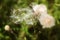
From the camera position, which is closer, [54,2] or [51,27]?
[51,27]

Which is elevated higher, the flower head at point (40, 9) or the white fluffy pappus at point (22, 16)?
the flower head at point (40, 9)

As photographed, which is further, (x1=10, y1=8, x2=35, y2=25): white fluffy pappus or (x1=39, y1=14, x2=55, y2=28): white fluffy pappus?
(x1=10, y1=8, x2=35, y2=25): white fluffy pappus

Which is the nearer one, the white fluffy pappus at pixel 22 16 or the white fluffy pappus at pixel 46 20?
the white fluffy pappus at pixel 46 20

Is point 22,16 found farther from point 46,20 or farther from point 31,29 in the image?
point 46,20

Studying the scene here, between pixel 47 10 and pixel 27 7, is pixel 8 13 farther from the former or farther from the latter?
pixel 47 10

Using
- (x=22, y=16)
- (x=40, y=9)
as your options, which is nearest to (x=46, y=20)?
(x=40, y=9)

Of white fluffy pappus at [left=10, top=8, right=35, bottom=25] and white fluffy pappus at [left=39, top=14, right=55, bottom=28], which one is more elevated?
white fluffy pappus at [left=39, top=14, right=55, bottom=28]

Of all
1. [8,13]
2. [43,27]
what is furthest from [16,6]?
[43,27]

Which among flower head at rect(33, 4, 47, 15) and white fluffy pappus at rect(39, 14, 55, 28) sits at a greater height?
flower head at rect(33, 4, 47, 15)

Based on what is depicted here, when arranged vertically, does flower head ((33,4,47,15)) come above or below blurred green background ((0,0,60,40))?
above
